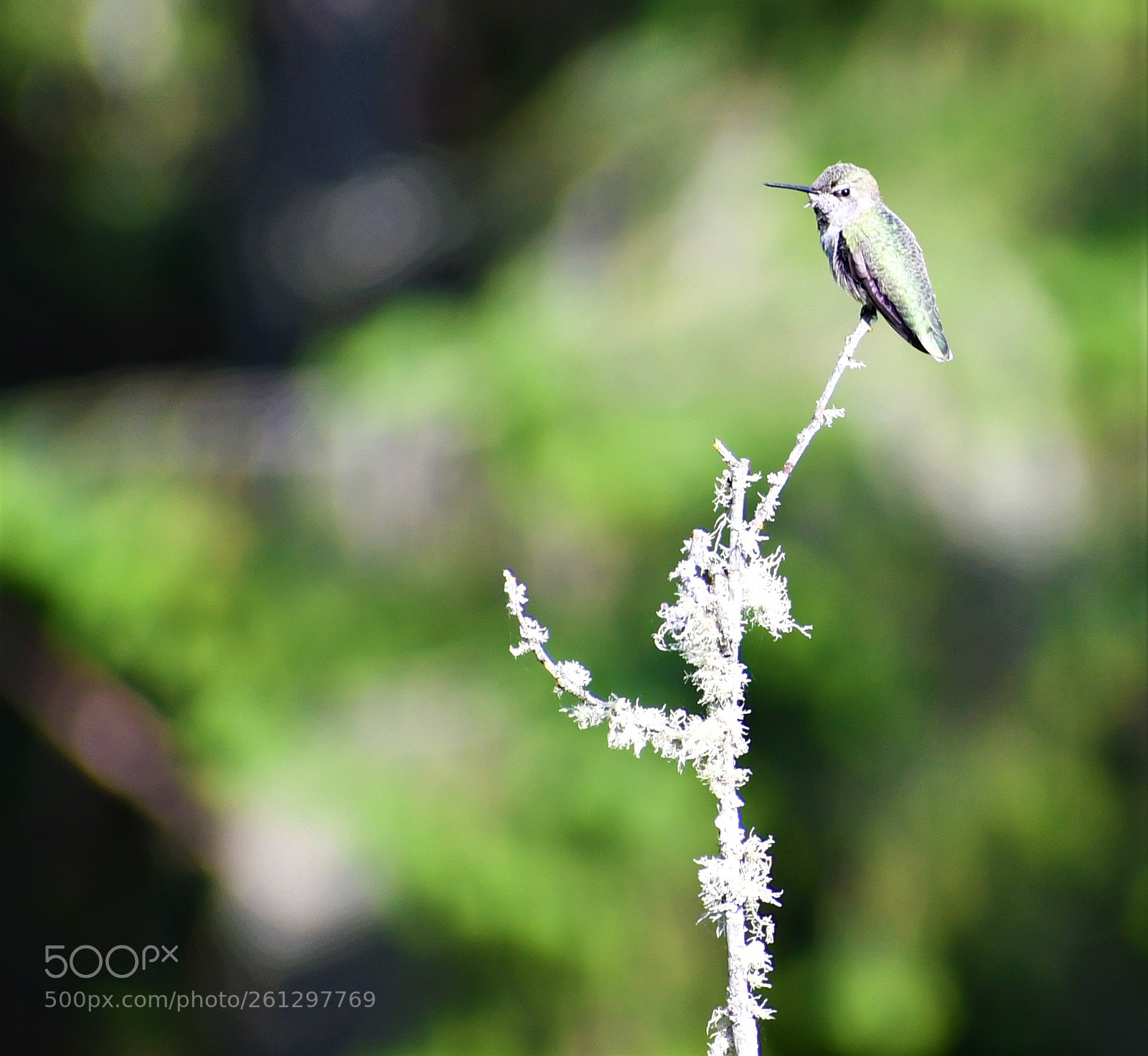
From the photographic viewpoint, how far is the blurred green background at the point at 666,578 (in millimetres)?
5457

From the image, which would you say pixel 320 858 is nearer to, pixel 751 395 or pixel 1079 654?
pixel 751 395

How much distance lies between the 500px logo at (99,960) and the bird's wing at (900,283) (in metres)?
7.56

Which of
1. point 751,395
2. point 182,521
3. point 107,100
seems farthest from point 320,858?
point 107,100

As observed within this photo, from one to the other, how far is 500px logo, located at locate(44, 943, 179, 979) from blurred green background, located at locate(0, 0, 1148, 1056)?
131cm

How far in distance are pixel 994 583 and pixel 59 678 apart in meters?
5.15

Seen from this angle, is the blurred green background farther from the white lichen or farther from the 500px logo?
the white lichen

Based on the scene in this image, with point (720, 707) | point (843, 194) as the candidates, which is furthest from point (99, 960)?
point (720, 707)

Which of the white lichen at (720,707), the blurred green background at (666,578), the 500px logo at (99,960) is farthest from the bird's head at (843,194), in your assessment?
the 500px logo at (99,960)

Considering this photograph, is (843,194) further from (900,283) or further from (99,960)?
(99,960)

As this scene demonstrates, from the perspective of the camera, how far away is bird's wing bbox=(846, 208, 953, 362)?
5.10 ft

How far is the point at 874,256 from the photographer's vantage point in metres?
1.62

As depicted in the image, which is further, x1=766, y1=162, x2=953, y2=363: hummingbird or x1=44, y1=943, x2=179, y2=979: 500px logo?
x1=44, y1=943, x2=179, y2=979: 500px logo

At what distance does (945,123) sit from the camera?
6098 millimetres

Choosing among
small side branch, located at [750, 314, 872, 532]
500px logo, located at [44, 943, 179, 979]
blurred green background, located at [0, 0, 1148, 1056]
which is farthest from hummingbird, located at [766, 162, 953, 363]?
500px logo, located at [44, 943, 179, 979]
